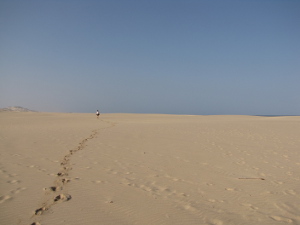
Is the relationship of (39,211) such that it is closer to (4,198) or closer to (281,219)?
(4,198)

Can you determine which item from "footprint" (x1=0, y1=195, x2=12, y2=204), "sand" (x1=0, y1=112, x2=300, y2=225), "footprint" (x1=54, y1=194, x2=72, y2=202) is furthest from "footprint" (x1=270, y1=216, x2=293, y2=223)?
"footprint" (x1=0, y1=195, x2=12, y2=204)

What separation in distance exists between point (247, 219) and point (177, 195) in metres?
1.42

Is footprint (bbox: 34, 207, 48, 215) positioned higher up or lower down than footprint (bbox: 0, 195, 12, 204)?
lower down

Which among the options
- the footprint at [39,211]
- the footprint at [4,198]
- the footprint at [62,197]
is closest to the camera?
the footprint at [39,211]

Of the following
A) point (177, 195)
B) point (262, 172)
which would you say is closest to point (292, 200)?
point (262, 172)

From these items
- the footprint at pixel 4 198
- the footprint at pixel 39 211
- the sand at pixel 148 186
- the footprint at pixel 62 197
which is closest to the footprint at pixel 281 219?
the sand at pixel 148 186

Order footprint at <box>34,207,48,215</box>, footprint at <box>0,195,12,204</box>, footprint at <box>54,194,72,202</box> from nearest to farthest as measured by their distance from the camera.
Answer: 1. footprint at <box>34,207,48,215</box>
2. footprint at <box>0,195,12,204</box>
3. footprint at <box>54,194,72,202</box>

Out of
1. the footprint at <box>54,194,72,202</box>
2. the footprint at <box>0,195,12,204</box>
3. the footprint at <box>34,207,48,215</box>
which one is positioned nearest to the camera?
the footprint at <box>34,207,48,215</box>

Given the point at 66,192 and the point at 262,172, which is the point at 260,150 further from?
the point at 66,192

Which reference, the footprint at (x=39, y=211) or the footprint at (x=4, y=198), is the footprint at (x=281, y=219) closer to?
the footprint at (x=39, y=211)

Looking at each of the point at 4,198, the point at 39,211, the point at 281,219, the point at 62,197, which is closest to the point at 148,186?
the point at 62,197

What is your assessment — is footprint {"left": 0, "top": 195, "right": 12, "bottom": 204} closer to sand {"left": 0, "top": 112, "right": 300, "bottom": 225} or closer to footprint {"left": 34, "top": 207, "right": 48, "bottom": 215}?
sand {"left": 0, "top": 112, "right": 300, "bottom": 225}

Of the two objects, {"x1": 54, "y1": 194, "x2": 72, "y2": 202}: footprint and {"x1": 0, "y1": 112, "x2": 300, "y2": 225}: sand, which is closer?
{"x1": 0, "y1": 112, "x2": 300, "y2": 225}: sand

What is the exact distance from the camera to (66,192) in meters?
4.59
